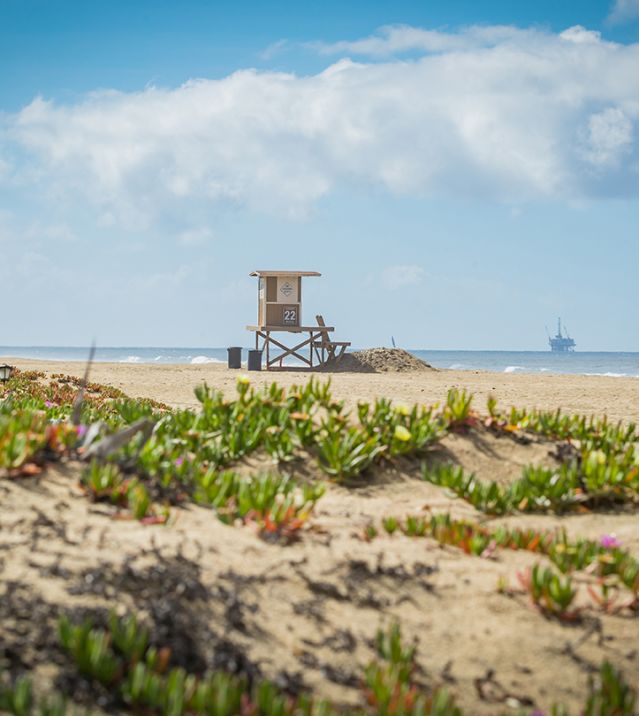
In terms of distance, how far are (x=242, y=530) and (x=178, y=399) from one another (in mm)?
13119

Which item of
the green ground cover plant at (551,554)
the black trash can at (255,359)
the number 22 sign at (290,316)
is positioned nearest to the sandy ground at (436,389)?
the black trash can at (255,359)

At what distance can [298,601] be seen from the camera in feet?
14.3

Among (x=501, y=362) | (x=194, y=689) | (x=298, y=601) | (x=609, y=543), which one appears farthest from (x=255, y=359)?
(x=501, y=362)

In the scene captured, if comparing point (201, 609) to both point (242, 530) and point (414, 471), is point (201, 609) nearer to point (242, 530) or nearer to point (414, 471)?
point (242, 530)

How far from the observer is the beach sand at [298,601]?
12.6 feet

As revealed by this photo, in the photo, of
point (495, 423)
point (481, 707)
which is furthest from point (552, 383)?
point (481, 707)

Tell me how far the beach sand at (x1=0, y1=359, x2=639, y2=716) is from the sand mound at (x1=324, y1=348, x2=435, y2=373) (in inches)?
1042

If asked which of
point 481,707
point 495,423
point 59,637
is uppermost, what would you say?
point 495,423

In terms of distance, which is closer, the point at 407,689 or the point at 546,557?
the point at 407,689

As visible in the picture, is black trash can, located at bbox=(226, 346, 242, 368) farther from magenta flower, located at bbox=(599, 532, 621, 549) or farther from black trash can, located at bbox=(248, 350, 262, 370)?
magenta flower, located at bbox=(599, 532, 621, 549)

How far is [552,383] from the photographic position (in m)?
27.0

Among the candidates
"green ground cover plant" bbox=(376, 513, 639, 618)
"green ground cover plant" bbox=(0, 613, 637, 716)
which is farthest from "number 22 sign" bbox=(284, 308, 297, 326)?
"green ground cover plant" bbox=(0, 613, 637, 716)

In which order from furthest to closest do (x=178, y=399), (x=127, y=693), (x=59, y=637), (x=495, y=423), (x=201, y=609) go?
(x=178, y=399)
(x=495, y=423)
(x=201, y=609)
(x=59, y=637)
(x=127, y=693)

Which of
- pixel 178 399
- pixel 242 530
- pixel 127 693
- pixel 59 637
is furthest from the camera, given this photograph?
pixel 178 399
